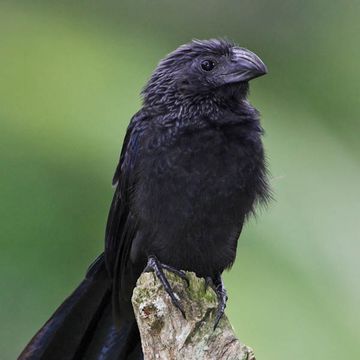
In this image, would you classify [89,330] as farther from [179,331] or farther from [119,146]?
[179,331]

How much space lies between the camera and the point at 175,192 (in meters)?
4.55

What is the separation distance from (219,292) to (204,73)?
40.1 inches

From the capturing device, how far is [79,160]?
17.4ft

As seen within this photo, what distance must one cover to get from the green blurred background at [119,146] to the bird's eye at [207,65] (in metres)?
0.62

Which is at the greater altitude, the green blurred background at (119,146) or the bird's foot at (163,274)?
the green blurred background at (119,146)

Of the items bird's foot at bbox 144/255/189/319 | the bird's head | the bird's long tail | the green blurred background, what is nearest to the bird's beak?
the bird's head

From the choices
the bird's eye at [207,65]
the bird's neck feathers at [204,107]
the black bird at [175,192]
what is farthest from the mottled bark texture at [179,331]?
the bird's eye at [207,65]

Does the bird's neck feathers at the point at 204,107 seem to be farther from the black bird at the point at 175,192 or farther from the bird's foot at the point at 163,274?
the bird's foot at the point at 163,274

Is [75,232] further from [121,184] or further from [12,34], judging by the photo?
[12,34]

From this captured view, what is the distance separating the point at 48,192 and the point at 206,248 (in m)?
0.94

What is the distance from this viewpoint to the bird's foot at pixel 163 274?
13.2 feet

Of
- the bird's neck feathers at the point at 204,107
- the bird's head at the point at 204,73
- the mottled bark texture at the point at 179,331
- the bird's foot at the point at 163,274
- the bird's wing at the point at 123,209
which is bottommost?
the mottled bark texture at the point at 179,331

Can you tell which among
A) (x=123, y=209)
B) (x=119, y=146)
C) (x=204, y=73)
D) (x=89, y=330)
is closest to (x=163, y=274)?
(x=123, y=209)

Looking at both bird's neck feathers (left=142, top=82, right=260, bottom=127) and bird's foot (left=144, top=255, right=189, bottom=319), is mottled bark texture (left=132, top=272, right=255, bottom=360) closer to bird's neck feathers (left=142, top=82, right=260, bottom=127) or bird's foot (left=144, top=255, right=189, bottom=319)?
bird's foot (left=144, top=255, right=189, bottom=319)
